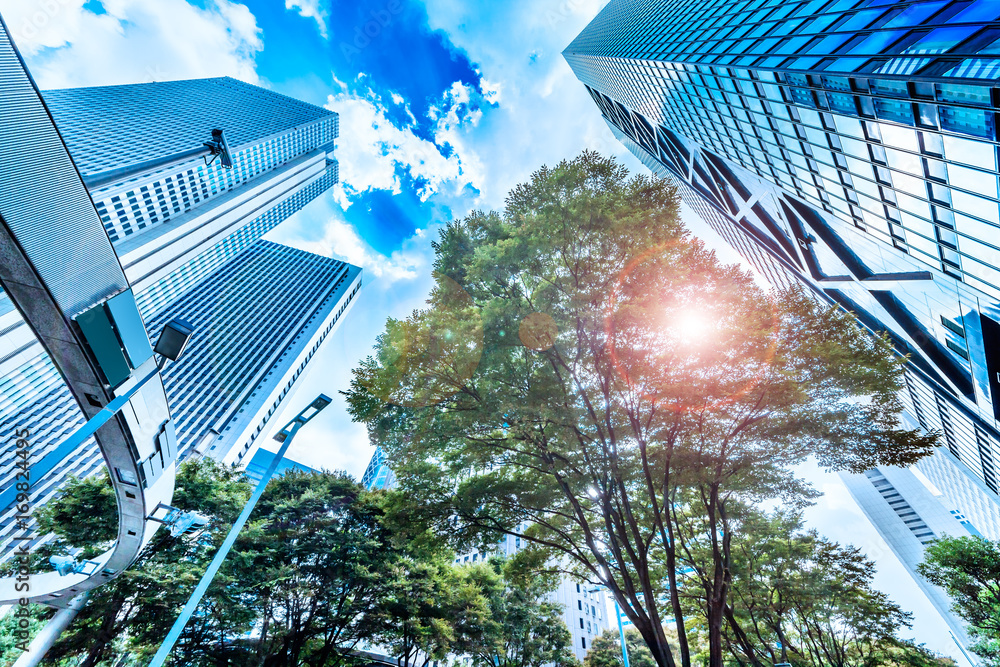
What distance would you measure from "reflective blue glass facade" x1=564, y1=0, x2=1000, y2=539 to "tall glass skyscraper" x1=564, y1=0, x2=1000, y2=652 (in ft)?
0.22

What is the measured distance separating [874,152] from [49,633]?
105 feet

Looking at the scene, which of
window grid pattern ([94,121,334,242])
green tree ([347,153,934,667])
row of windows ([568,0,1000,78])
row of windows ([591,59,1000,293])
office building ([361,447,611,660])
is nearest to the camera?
green tree ([347,153,934,667])

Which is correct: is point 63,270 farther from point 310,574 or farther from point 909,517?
point 909,517

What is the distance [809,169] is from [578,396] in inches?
748

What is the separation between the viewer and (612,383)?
9672mm

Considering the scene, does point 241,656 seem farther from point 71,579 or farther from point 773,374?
point 773,374

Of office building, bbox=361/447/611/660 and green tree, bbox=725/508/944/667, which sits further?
office building, bbox=361/447/611/660

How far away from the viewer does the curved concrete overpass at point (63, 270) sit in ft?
15.7

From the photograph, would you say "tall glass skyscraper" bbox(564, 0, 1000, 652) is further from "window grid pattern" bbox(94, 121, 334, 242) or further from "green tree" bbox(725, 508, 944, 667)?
"window grid pattern" bbox(94, 121, 334, 242)

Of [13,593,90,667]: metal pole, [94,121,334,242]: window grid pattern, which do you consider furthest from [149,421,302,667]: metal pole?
[94,121,334,242]: window grid pattern

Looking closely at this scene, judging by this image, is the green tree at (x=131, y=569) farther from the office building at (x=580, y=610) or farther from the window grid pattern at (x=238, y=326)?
the window grid pattern at (x=238, y=326)

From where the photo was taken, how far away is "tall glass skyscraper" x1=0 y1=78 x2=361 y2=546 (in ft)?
152

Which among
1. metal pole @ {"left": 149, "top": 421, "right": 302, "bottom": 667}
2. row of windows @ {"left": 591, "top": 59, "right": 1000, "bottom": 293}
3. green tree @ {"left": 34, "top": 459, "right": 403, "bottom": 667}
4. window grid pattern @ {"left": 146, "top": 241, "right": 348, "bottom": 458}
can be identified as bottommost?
metal pole @ {"left": 149, "top": 421, "right": 302, "bottom": 667}

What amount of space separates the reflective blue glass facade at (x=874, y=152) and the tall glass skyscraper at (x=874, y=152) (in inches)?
2.6
